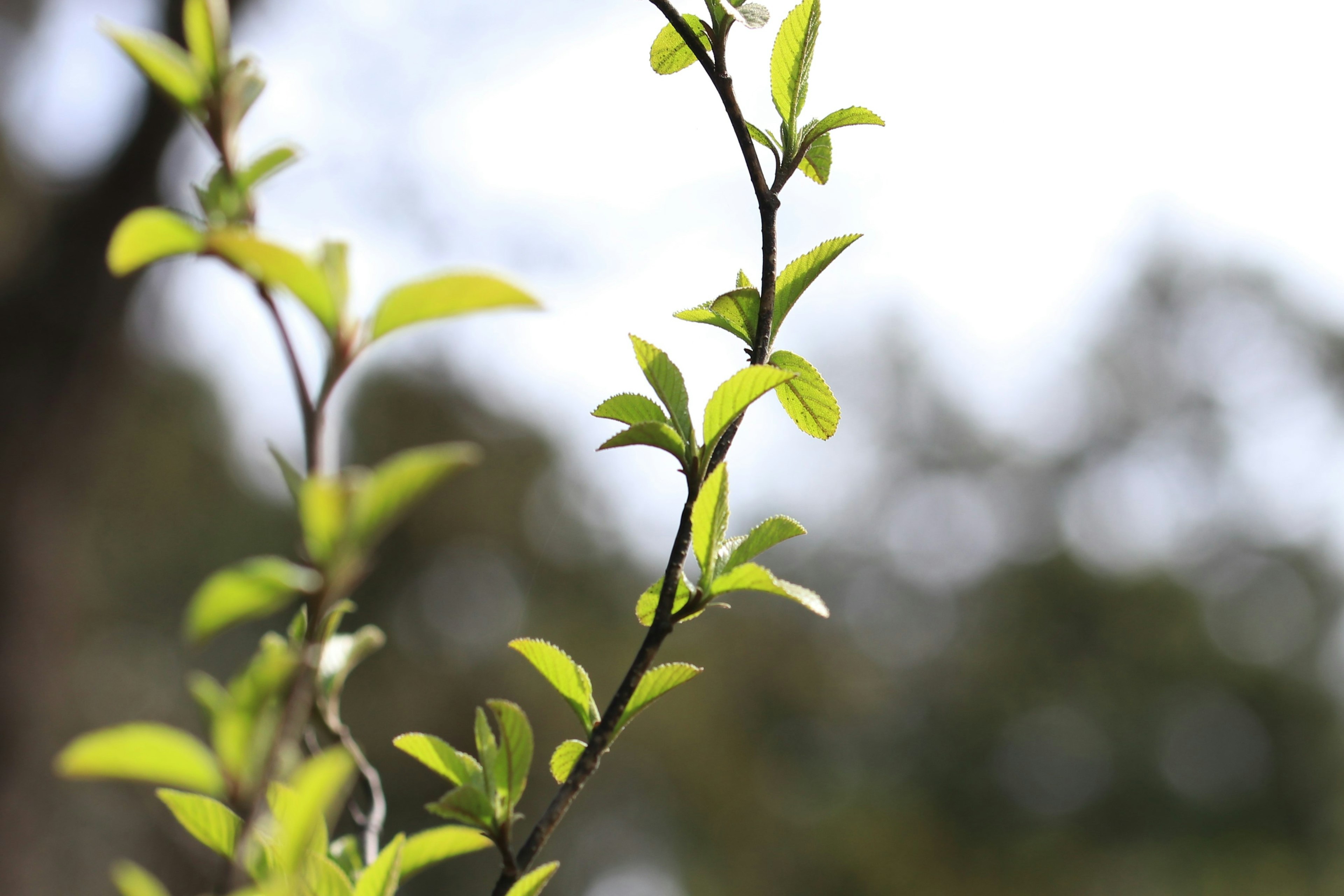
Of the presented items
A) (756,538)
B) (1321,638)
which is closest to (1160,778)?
(1321,638)

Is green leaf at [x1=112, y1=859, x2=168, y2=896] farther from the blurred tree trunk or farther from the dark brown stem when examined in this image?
the blurred tree trunk

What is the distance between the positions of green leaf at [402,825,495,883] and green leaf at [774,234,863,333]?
5.6 inches

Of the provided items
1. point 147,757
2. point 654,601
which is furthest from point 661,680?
point 147,757

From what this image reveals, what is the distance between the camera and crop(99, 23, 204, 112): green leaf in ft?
0.42

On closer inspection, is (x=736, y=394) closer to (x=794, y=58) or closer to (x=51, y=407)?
(x=794, y=58)

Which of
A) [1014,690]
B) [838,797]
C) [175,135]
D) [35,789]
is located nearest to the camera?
[35,789]

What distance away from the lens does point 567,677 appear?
0.22 metres

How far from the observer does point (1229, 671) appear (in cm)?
514

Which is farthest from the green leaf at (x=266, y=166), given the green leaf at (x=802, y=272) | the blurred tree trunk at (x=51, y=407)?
the blurred tree trunk at (x=51, y=407)

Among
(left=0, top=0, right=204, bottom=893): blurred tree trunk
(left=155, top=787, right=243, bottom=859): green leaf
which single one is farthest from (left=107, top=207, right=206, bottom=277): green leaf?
(left=0, top=0, right=204, bottom=893): blurred tree trunk

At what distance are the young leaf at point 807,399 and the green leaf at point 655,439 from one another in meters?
0.04

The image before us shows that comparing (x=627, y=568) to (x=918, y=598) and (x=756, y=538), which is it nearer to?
(x=918, y=598)

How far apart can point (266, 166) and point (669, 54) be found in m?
0.15

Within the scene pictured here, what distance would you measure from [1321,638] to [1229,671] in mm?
586
